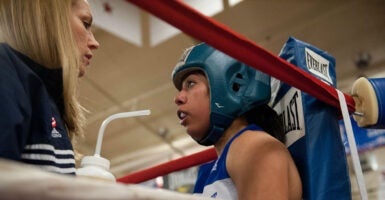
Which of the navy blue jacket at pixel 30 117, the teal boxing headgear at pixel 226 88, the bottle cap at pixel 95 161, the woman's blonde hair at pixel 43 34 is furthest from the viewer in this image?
the teal boxing headgear at pixel 226 88

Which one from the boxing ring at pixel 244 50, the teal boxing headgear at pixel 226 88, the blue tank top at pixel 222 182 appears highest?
the teal boxing headgear at pixel 226 88

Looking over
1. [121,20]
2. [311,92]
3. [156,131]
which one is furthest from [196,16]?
[156,131]

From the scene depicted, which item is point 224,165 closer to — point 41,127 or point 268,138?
point 268,138

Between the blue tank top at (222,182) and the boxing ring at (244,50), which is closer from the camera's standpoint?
the boxing ring at (244,50)

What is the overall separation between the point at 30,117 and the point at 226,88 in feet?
1.86

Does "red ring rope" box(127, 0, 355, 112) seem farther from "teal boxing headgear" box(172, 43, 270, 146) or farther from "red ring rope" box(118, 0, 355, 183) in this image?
"teal boxing headgear" box(172, 43, 270, 146)

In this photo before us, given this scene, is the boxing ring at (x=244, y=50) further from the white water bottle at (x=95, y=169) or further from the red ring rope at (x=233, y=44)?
the white water bottle at (x=95, y=169)

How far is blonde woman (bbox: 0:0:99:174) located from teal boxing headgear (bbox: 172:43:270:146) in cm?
31

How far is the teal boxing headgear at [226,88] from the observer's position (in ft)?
3.39

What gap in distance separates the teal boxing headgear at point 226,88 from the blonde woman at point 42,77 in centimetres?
31

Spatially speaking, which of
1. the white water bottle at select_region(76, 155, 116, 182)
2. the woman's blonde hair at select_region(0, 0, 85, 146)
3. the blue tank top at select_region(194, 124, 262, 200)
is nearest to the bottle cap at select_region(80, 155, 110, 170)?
the white water bottle at select_region(76, 155, 116, 182)

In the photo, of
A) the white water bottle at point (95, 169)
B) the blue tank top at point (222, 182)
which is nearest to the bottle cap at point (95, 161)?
the white water bottle at point (95, 169)

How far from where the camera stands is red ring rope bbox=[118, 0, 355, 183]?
1.98ft

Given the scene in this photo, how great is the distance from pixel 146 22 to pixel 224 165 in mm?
2265
